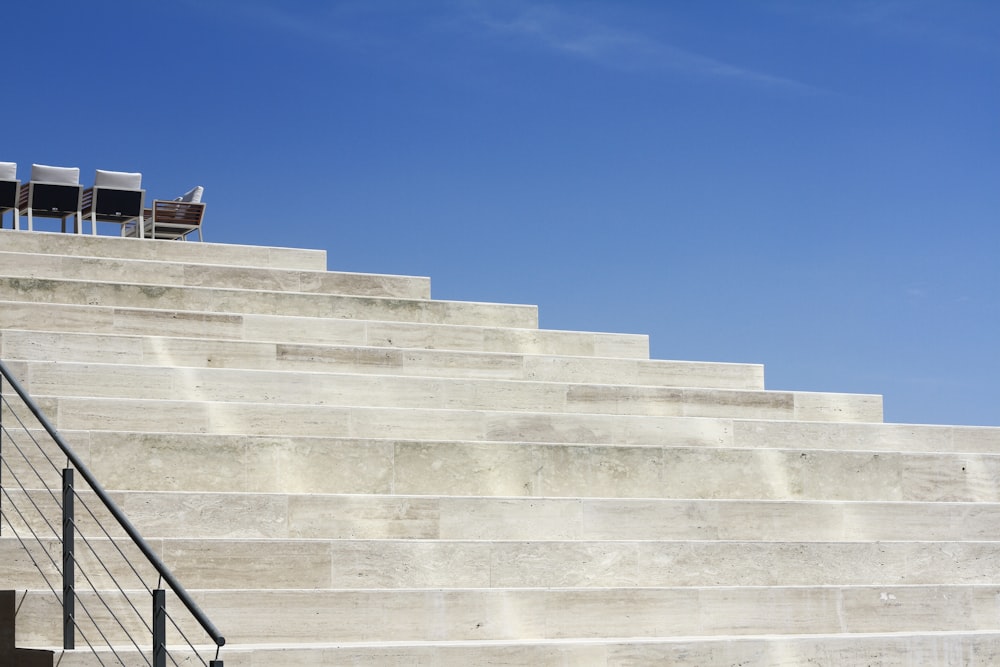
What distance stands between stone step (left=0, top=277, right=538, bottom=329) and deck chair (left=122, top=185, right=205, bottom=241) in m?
4.69

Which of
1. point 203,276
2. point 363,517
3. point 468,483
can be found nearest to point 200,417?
point 363,517

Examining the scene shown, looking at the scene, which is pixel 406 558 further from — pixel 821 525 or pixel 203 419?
pixel 821 525

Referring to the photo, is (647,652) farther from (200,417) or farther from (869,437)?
(869,437)

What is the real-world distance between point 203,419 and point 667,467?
291 centimetres

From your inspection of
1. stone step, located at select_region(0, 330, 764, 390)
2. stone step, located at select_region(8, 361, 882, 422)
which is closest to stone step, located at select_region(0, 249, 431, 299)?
stone step, located at select_region(0, 330, 764, 390)

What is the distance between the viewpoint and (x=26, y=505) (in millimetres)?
6949

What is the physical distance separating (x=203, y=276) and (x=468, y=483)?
11.0 ft

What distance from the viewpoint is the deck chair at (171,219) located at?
1470 centimetres

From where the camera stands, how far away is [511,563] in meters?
7.49

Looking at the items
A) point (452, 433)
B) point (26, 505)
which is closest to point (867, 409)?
point (452, 433)

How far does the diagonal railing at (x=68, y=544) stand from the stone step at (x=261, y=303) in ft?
7.10

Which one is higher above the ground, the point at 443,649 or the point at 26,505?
the point at 26,505

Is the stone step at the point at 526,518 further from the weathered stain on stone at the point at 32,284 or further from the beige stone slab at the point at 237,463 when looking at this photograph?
the weathered stain on stone at the point at 32,284

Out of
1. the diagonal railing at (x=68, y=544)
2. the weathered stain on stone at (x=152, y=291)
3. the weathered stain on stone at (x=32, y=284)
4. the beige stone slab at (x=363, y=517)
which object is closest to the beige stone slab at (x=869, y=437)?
the beige stone slab at (x=363, y=517)
